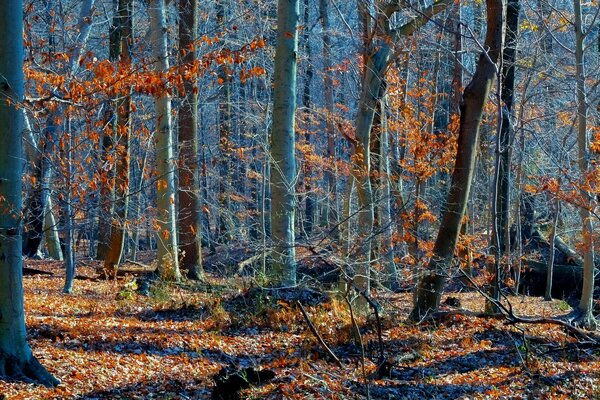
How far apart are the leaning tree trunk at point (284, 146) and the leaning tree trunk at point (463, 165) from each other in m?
2.09

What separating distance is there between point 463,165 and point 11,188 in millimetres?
6408

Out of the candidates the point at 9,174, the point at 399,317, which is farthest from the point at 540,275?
the point at 9,174

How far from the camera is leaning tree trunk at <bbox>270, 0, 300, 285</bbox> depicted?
9844 mm

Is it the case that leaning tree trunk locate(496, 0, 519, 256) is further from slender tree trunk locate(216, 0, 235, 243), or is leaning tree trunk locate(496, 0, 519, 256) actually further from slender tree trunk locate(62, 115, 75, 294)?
slender tree trunk locate(62, 115, 75, 294)

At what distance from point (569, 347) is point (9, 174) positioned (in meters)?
7.16

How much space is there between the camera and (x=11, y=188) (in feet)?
17.8

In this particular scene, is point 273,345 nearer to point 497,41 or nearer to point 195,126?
point 497,41

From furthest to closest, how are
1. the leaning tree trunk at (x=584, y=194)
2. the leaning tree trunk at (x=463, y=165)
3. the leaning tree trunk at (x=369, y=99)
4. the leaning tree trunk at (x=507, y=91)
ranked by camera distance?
the leaning tree trunk at (x=507, y=91)
the leaning tree trunk at (x=584, y=194)
the leaning tree trunk at (x=369, y=99)
the leaning tree trunk at (x=463, y=165)

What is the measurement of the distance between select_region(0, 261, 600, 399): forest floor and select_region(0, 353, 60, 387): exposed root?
4.0 inches

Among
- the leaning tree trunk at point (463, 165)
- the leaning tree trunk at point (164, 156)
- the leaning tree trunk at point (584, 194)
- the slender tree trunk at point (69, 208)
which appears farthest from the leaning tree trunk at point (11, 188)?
the leaning tree trunk at point (584, 194)

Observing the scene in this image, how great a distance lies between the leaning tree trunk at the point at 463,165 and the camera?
9.12m

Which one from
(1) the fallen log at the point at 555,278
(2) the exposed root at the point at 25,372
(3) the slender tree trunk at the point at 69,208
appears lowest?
(1) the fallen log at the point at 555,278

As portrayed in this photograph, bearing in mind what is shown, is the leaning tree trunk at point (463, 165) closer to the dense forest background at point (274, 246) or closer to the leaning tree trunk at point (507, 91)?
the dense forest background at point (274, 246)

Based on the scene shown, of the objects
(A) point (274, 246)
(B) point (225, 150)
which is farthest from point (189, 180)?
(B) point (225, 150)
